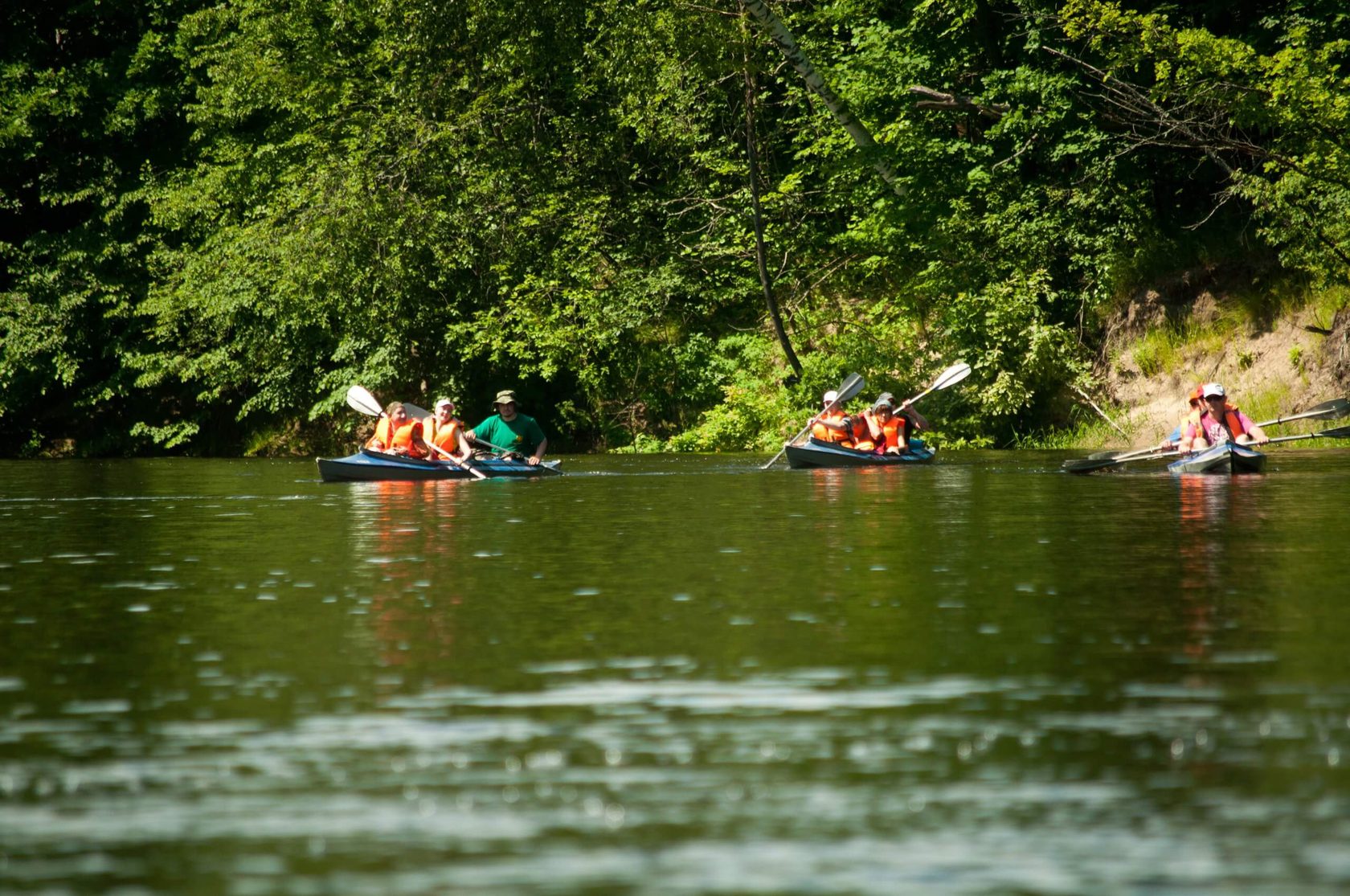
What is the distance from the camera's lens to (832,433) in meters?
27.1

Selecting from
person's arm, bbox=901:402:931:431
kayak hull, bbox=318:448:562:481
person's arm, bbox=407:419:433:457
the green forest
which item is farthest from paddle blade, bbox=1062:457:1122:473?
person's arm, bbox=407:419:433:457

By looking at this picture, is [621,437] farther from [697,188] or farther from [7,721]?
[7,721]

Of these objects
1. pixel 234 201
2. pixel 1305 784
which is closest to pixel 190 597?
pixel 1305 784

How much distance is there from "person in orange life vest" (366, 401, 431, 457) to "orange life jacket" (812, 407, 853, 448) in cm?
607

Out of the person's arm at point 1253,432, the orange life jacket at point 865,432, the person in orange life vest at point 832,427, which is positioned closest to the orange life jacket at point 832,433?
the person in orange life vest at point 832,427

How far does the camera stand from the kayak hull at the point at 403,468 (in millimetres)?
23312

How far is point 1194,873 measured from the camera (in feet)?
13.4

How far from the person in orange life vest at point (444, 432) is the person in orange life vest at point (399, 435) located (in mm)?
139

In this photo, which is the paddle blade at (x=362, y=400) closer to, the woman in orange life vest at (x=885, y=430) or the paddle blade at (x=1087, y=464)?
the woman in orange life vest at (x=885, y=430)

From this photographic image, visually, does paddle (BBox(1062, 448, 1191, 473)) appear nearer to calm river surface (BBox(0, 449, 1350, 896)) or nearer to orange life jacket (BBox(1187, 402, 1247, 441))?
orange life jacket (BBox(1187, 402, 1247, 441))

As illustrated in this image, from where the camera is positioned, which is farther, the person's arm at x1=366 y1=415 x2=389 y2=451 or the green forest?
the green forest

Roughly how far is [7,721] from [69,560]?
20.6 feet

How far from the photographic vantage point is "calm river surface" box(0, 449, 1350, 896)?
14.2 ft

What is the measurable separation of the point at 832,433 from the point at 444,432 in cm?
620
